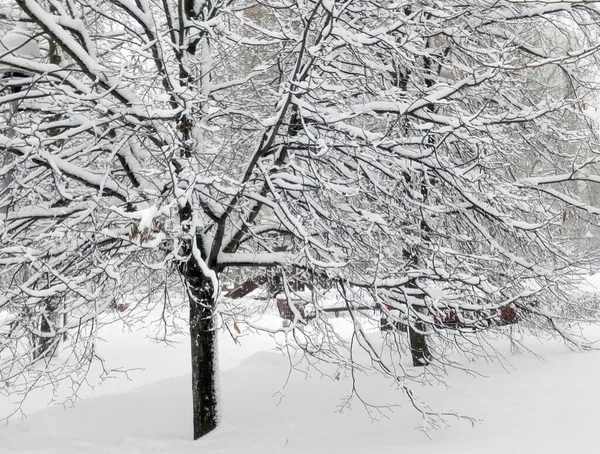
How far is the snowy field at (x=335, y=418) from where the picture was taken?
16.6ft

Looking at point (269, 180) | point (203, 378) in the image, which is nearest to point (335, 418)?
point (203, 378)

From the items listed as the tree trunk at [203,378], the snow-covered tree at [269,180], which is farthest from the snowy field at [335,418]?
the snow-covered tree at [269,180]

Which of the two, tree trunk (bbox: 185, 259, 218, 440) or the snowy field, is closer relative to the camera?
the snowy field

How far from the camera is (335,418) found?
6258 millimetres

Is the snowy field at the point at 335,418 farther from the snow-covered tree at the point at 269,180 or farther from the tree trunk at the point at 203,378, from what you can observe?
the snow-covered tree at the point at 269,180

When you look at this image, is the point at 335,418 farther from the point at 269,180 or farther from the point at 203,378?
the point at 269,180

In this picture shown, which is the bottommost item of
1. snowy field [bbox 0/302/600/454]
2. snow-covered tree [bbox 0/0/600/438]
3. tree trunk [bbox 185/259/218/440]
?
snowy field [bbox 0/302/600/454]

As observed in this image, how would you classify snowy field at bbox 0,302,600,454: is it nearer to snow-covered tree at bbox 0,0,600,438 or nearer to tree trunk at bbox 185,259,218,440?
tree trunk at bbox 185,259,218,440

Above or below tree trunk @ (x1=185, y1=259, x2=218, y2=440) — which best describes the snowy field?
below

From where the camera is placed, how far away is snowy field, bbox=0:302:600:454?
16.6 ft

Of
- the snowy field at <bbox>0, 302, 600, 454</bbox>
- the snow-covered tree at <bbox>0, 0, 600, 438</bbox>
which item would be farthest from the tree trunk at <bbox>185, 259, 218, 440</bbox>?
the snowy field at <bbox>0, 302, 600, 454</bbox>

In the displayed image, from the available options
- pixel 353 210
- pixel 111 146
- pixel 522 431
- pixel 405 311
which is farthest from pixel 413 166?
pixel 111 146

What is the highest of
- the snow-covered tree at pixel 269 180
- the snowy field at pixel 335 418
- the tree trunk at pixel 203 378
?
the snow-covered tree at pixel 269 180

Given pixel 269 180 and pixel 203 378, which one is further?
pixel 203 378
